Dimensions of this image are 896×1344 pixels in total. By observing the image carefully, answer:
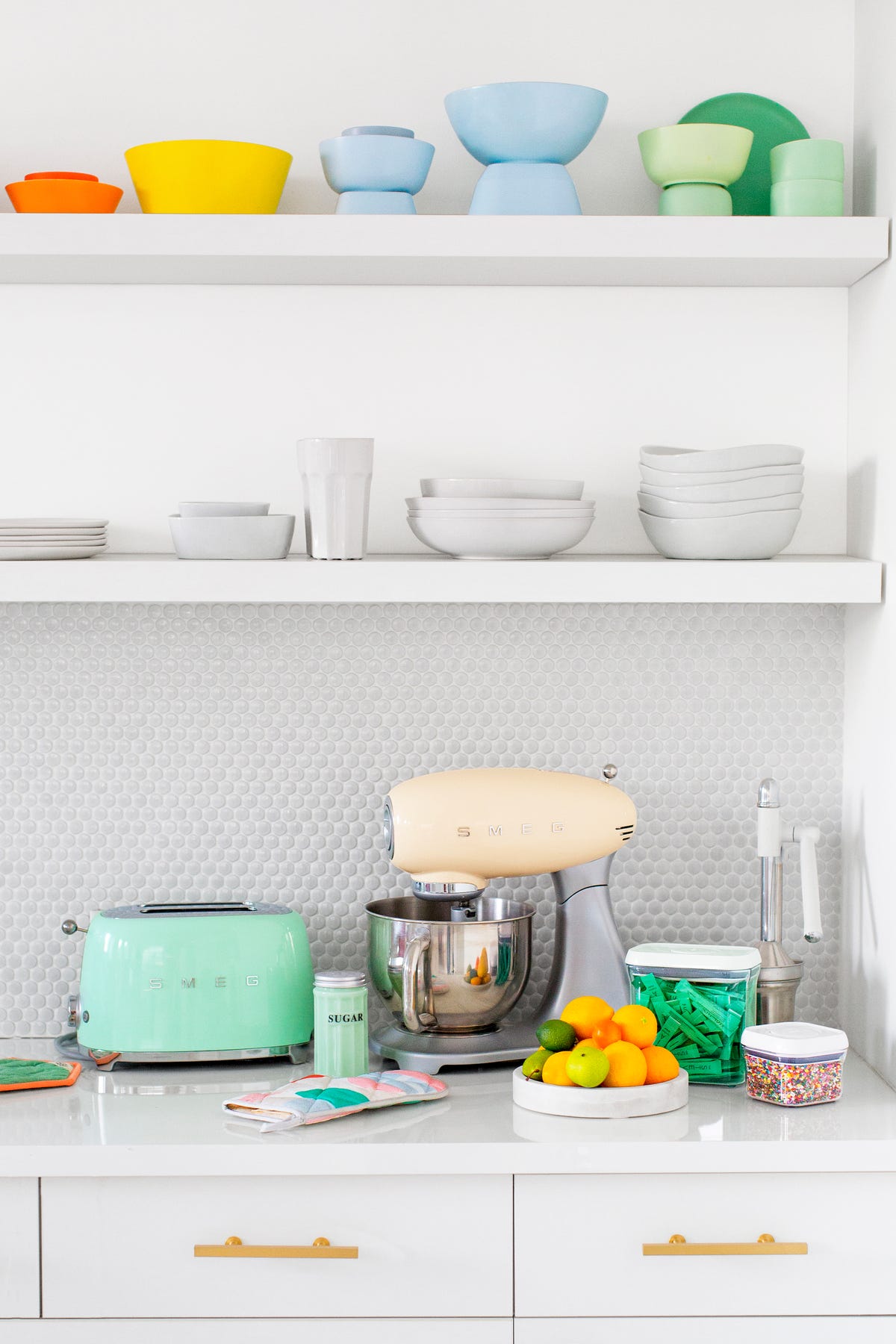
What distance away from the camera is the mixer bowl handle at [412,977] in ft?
5.95

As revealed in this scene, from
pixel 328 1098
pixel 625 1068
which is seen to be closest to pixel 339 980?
pixel 328 1098

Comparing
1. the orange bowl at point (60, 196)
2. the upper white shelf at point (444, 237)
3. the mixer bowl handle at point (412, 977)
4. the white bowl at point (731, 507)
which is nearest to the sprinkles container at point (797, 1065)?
the mixer bowl handle at point (412, 977)

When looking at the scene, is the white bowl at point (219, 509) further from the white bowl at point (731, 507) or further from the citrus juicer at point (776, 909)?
the citrus juicer at point (776, 909)

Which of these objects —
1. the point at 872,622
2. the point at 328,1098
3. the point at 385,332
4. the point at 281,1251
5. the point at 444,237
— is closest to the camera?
the point at 281,1251

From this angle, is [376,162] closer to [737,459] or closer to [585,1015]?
[737,459]

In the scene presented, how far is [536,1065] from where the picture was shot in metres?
1.69

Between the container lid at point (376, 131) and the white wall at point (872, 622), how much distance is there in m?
0.66

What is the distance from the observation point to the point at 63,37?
6.59 feet

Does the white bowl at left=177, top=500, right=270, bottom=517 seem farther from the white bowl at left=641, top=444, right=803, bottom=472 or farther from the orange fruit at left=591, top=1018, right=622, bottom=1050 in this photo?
the orange fruit at left=591, top=1018, right=622, bottom=1050

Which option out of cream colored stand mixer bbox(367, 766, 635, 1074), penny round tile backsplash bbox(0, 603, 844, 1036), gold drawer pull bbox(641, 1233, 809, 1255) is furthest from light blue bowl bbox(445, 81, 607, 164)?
gold drawer pull bbox(641, 1233, 809, 1255)

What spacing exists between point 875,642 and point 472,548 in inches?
23.0

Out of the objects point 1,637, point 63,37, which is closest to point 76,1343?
point 1,637

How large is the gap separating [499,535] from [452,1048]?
0.70 m

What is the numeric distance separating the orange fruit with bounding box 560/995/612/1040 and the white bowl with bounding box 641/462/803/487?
2.31 feet
